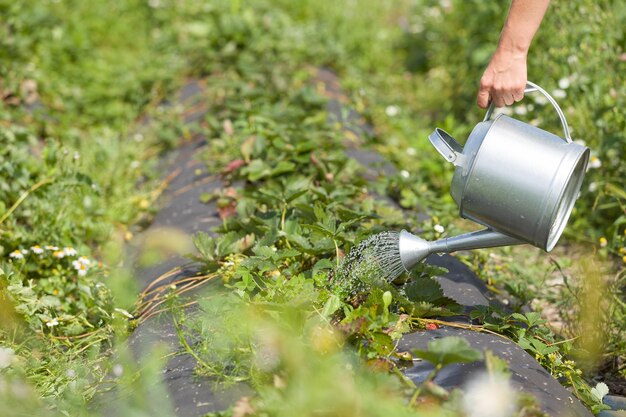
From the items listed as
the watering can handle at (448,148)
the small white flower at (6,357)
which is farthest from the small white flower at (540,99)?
the small white flower at (6,357)

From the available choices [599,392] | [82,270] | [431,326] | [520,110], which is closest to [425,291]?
[431,326]

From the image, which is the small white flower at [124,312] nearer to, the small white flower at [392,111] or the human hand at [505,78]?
the human hand at [505,78]

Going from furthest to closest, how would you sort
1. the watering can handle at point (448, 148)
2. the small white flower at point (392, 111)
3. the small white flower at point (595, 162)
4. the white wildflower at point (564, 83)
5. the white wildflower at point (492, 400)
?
the small white flower at point (392, 111)
the white wildflower at point (564, 83)
the small white flower at point (595, 162)
the watering can handle at point (448, 148)
the white wildflower at point (492, 400)

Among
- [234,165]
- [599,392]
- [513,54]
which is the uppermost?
[513,54]

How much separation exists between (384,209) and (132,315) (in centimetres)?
99

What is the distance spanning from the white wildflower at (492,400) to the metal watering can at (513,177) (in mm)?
507

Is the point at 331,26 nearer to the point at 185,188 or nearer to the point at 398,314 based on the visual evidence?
the point at 185,188

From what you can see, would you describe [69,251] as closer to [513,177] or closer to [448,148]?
[448,148]

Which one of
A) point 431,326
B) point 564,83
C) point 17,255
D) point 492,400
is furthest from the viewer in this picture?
point 564,83

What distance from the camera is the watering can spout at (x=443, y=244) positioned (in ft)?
7.26

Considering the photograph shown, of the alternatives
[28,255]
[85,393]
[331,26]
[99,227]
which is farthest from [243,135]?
[331,26]

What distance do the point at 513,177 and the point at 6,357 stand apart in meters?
1.41

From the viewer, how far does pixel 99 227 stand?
3.29 metres

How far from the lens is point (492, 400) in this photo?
5.35 ft
